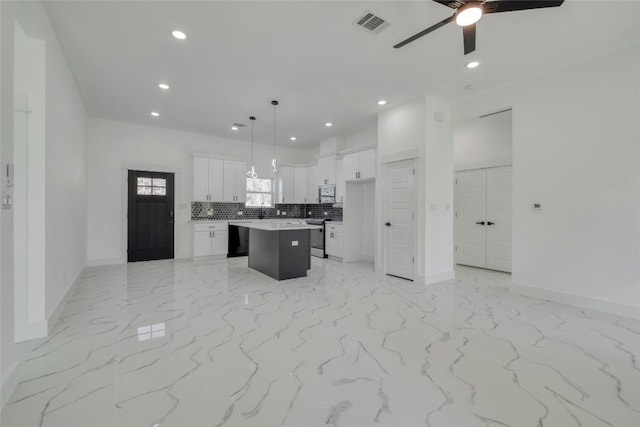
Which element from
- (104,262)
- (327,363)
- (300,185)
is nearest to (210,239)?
(104,262)

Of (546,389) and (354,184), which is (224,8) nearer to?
(546,389)

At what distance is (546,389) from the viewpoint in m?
1.87

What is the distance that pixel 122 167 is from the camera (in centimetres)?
604

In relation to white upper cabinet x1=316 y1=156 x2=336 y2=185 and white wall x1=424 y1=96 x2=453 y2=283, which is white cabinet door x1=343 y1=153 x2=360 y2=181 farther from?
white wall x1=424 y1=96 x2=453 y2=283

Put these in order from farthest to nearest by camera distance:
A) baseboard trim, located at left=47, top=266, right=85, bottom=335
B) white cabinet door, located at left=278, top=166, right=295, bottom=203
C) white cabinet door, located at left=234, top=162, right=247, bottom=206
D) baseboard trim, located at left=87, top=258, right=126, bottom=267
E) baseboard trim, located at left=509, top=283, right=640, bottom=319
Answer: white cabinet door, located at left=278, top=166, right=295, bottom=203 → white cabinet door, located at left=234, top=162, right=247, bottom=206 → baseboard trim, located at left=87, top=258, right=126, bottom=267 → baseboard trim, located at left=509, top=283, right=640, bottom=319 → baseboard trim, located at left=47, top=266, right=85, bottom=335

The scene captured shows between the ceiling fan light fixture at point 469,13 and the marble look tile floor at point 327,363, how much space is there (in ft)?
8.87

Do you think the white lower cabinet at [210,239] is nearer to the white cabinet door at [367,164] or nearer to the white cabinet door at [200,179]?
the white cabinet door at [200,179]

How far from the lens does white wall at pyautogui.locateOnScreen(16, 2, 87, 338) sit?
104 inches

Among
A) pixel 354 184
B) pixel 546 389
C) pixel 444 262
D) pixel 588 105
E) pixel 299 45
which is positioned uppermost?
pixel 299 45

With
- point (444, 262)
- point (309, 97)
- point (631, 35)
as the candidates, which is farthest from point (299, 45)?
point (444, 262)

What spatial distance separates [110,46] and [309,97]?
2.62 meters

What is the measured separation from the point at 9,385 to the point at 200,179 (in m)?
5.33

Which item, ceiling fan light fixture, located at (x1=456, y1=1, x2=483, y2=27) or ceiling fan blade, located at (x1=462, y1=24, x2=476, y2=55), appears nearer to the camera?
ceiling fan light fixture, located at (x1=456, y1=1, x2=483, y2=27)

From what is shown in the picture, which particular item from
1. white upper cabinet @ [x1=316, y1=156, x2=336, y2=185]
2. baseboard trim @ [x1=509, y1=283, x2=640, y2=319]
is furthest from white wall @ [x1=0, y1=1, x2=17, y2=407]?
white upper cabinet @ [x1=316, y1=156, x2=336, y2=185]
